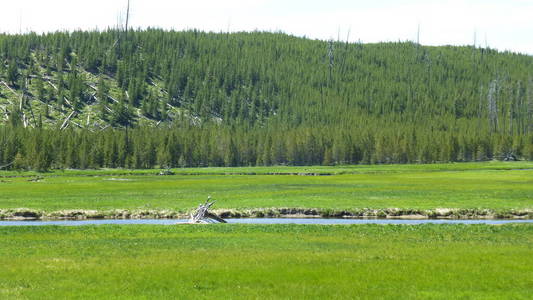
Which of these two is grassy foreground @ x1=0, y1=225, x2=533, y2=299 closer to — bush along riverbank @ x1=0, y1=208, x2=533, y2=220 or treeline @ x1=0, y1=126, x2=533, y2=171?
bush along riverbank @ x1=0, y1=208, x2=533, y2=220

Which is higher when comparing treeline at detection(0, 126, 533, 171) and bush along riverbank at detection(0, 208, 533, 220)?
treeline at detection(0, 126, 533, 171)

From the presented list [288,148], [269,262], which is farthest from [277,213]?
[288,148]

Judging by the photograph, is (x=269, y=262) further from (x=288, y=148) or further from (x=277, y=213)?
(x=288, y=148)

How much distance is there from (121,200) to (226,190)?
17439 mm

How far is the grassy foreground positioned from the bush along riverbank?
552 inches

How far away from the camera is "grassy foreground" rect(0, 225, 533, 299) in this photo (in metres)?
22.5

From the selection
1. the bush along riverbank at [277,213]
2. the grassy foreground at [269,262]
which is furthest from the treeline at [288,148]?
the grassy foreground at [269,262]

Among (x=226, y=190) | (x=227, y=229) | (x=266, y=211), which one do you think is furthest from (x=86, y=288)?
(x=226, y=190)

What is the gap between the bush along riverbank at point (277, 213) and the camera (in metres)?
54.8

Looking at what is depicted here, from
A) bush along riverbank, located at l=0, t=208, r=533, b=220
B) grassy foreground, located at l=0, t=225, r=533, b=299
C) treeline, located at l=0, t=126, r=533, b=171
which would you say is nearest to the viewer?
grassy foreground, located at l=0, t=225, r=533, b=299

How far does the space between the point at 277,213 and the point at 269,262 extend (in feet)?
96.3

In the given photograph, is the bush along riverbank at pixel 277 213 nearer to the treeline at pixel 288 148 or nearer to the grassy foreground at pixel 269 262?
the grassy foreground at pixel 269 262

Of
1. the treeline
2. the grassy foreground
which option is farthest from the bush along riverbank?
the treeline

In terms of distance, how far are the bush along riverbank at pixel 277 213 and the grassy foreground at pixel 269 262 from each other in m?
14.0
